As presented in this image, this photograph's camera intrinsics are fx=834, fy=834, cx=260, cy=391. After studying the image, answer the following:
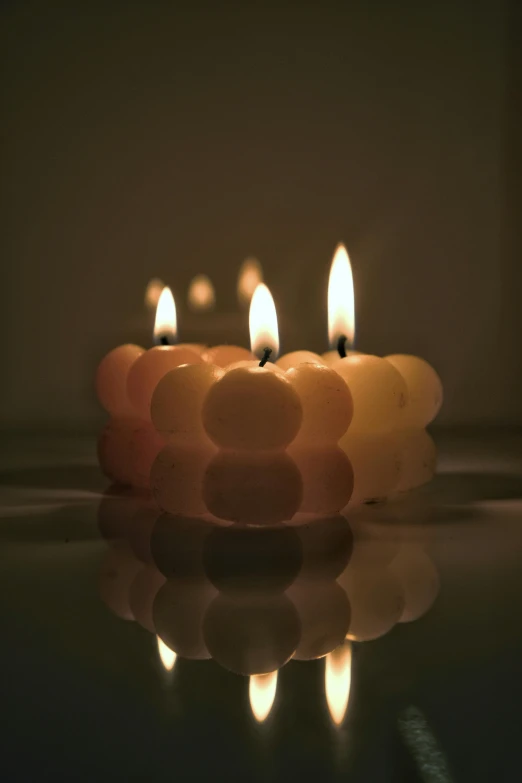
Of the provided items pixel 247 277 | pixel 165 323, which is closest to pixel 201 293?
pixel 247 277

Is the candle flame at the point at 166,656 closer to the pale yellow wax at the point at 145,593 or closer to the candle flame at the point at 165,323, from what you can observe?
the pale yellow wax at the point at 145,593

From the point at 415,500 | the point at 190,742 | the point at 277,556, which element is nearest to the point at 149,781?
the point at 190,742

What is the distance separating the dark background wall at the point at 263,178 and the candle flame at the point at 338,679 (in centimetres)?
102

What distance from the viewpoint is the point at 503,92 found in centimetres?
140

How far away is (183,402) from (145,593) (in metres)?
0.21

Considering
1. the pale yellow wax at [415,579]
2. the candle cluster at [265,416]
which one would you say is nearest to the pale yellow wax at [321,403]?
the candle cluster at [265,416]

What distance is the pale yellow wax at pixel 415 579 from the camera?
1.60 feet

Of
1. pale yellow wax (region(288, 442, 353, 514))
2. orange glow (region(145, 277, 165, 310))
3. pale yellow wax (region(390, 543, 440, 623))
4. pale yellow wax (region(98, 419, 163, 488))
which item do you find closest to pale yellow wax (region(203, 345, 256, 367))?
pale yellow wax (region(98, 419, 163, 488))

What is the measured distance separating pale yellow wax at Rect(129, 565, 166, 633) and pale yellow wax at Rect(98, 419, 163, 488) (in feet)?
0.82

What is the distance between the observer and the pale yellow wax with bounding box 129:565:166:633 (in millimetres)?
472

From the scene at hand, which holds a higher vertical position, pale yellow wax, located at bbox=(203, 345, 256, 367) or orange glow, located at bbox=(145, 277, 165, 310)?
orange glow, located at bbox=(145, 277, 165, 310)

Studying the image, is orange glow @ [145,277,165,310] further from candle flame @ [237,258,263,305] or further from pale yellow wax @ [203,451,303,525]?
pale yellow wax @ [203,451,303,525]

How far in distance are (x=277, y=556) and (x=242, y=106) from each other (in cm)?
101

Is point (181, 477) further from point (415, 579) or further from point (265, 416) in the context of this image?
point (415, 579)
